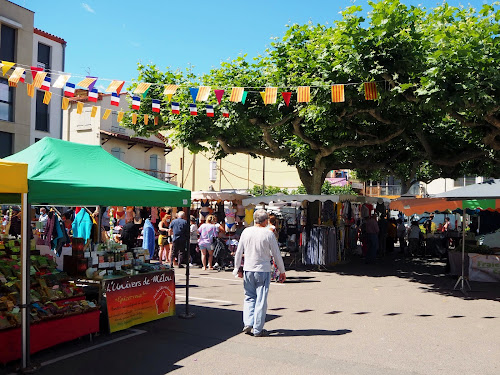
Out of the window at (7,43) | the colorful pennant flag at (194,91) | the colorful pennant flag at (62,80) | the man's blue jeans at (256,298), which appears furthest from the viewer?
the window at (7,43)

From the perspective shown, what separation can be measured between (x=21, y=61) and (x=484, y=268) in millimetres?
24327

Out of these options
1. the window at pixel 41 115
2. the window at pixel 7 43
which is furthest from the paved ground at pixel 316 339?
the window at pixel 41 115

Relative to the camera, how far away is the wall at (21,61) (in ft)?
82.2

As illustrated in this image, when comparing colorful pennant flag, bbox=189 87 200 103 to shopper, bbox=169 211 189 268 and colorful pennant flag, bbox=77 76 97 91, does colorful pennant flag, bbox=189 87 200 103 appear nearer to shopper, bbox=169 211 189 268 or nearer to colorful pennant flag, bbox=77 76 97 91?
colorful pennant flag, bbox=77 76 97 91

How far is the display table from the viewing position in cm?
544

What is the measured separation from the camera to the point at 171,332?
22.8ft

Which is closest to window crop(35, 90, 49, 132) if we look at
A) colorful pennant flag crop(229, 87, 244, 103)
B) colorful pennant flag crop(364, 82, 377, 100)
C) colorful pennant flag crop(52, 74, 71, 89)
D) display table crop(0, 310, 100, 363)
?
colorful pennant flag crop(52, 74, 71, 89)

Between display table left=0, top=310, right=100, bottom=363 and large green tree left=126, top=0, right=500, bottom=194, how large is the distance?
7066 millimetres

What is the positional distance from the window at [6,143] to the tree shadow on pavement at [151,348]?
21295mm

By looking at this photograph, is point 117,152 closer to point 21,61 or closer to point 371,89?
point 21,61

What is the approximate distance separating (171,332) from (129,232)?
532 centimetres

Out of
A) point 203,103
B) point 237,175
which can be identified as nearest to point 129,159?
point 237,175

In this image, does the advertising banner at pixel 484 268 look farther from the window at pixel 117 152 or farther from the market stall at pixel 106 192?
the window at pixel 117 152

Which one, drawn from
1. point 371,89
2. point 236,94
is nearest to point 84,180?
point 236,94
